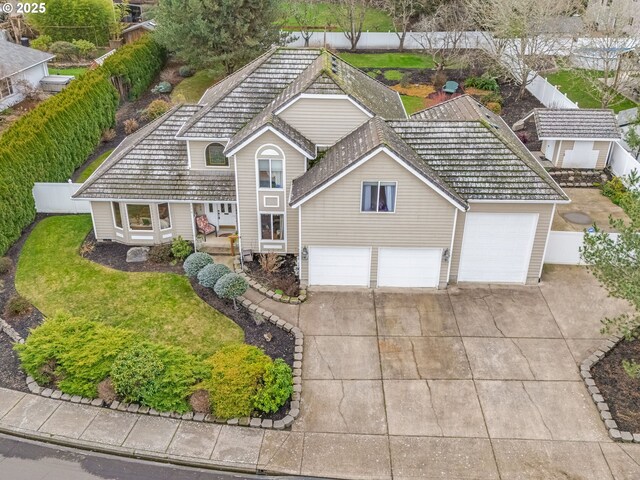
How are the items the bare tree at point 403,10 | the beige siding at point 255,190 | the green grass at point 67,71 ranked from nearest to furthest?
the beige siding at point 255,190 < the green grass at point 67,71 < the bare tree at point 403,10

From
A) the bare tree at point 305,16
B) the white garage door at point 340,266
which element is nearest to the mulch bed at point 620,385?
the white garage door at point 340,266

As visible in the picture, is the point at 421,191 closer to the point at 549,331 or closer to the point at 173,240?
the point at 549,331

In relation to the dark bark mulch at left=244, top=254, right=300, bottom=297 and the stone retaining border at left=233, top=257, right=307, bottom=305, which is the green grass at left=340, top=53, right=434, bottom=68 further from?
the stone retaining border at left=233, top=257, right=307, bottom=305

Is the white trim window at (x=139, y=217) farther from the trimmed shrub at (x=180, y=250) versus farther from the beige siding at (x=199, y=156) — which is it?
the beige siding at (x=199, y=156)

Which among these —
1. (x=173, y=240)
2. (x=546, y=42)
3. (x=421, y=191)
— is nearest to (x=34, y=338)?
(x=173, y=240)

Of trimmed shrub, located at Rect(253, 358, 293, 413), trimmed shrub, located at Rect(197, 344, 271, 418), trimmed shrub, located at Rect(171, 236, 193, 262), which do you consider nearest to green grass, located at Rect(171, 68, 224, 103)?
trimmed shrub, located at Rect(171, 236, 193, 262)

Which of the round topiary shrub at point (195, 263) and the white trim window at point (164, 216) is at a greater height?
the white trim window at point (164, 216)

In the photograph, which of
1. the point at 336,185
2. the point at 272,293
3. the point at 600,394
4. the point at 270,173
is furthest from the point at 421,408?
the point at 270,173
